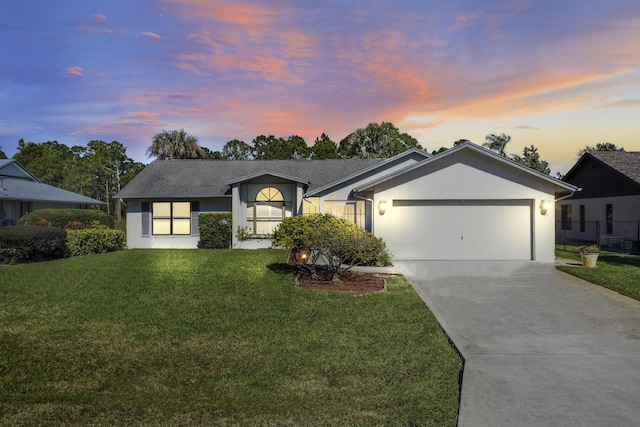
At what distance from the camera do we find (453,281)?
41.9 feet

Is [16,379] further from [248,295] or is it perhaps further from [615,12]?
[615,12]

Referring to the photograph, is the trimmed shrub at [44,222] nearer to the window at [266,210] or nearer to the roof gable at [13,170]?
the roof gable at [13,170]

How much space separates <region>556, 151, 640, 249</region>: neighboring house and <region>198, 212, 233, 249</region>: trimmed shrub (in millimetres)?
18548

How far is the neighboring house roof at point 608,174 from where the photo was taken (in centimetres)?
2367

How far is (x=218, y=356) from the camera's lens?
6.94 m

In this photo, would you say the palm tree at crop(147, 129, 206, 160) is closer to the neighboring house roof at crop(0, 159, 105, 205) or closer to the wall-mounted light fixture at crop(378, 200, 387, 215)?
the neighboring house roof at crop(0, 159, 105, 205)

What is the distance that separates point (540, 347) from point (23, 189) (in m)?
33.1

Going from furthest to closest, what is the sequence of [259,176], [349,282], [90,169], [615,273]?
[90,169]
[259,176]
[615,273]
[349,282]

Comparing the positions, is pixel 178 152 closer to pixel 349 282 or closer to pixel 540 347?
pixel 349 282

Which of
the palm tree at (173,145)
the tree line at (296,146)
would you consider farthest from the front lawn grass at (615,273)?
the palm tree at (173,145)

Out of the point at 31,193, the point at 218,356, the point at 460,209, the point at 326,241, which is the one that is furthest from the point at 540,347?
the point at 31,193

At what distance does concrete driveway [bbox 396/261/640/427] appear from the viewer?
4.83 meters

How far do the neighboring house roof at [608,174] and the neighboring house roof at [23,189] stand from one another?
116 ft

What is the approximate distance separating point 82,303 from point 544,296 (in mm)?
11409
